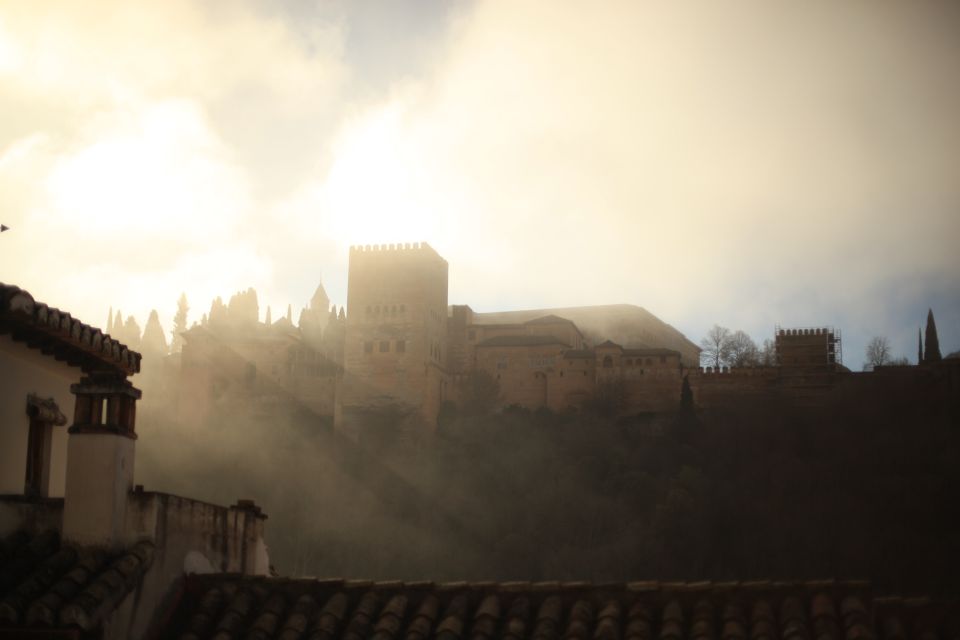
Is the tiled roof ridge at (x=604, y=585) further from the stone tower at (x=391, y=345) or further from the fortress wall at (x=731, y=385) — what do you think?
the fortress wall at (x=731, y=385)

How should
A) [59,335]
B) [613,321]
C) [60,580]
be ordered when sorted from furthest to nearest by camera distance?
1. [613,321]
2. [59,335]
3. [60,580]

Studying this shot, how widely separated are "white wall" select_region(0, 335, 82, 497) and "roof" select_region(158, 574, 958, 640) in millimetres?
1711

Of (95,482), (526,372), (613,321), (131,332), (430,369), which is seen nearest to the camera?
(95,482)

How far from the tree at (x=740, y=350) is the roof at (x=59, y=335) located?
61993mm

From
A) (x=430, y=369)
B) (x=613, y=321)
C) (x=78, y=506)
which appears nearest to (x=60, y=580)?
(x=78, y=506)

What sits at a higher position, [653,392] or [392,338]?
[392,338]

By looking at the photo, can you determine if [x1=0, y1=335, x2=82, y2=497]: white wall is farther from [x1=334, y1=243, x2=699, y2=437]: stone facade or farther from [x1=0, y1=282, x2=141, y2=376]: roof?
[x1=334, y1=243, x2=699, y2=437]: stone facade

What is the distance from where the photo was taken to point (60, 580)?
734cm

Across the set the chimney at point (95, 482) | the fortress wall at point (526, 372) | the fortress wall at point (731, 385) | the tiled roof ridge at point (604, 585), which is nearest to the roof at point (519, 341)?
the fortress wall at point (526, 372)

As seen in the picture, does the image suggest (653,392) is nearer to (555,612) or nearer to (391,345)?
(391,345)

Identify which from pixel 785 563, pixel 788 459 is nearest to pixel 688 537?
pixel 785 563

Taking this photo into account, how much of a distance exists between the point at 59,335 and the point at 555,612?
4.07 meters

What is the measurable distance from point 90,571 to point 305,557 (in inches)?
1678

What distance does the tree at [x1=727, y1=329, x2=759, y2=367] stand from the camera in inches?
2751
